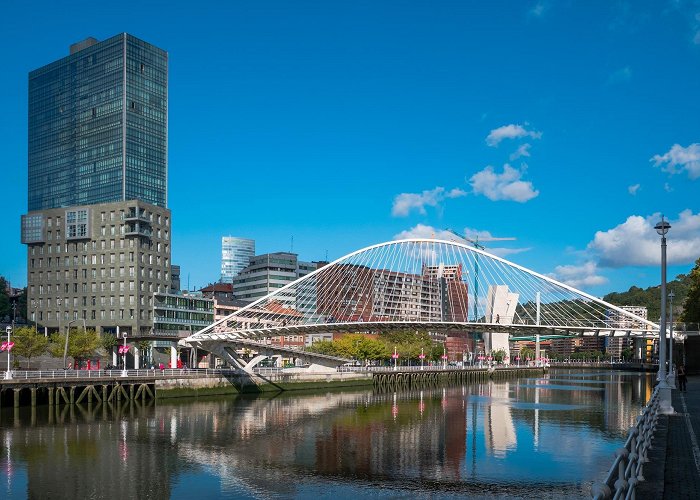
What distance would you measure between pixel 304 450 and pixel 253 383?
41602 mm

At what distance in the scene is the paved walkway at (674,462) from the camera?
14.8 meters

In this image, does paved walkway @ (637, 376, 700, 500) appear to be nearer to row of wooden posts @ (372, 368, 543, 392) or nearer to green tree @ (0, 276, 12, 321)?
row of wooden posts @ (372, 368, 543, 392)

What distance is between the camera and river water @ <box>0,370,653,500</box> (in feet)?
95.0

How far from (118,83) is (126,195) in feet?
91.7

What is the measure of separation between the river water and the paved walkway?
4366mm

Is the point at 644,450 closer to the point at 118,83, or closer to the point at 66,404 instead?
the point at 66,404

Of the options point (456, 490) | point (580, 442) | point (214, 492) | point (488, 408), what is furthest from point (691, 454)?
point (488, 408)

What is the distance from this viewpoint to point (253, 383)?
79.3 metres

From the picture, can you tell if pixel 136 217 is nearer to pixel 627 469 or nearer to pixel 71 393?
pixel 71 393

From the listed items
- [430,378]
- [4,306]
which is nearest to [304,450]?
[430,378]

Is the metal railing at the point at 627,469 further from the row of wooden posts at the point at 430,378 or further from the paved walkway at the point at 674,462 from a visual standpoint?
the row of wooden posts at the point at 430,378

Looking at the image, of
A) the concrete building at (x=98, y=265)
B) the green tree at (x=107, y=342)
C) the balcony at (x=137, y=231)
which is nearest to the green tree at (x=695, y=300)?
the green tree at (x=107, y=342)

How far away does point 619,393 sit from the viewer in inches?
3482

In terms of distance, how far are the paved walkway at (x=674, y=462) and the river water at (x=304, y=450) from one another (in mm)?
4366
